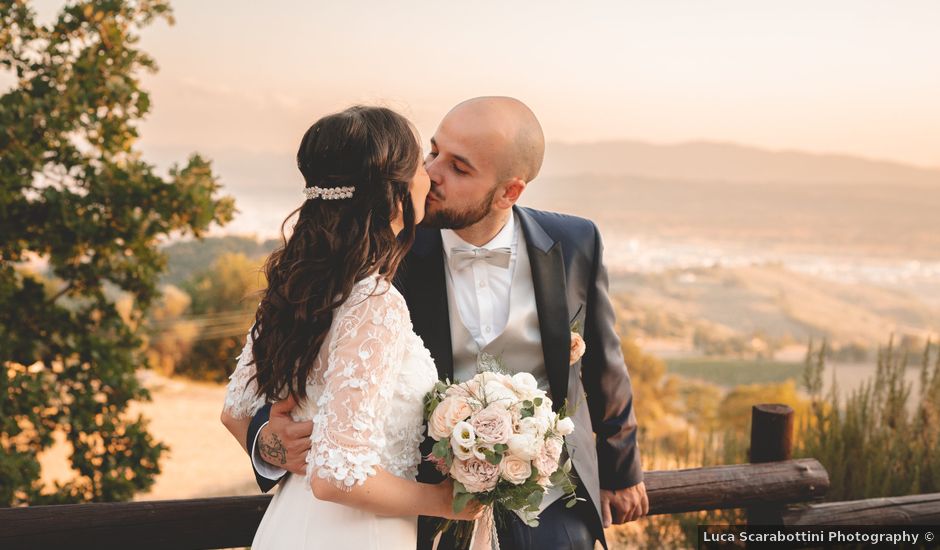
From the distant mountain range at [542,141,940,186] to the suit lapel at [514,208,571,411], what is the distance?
20.6 metres

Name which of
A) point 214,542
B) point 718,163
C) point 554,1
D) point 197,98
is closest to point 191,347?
point 197,98

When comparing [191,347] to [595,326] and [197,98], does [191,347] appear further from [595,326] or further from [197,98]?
[595,326]

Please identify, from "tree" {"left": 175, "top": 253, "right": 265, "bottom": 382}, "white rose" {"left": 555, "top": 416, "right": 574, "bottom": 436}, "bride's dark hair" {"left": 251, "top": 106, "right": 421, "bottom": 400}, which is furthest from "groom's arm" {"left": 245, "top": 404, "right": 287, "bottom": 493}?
"tree" {"left": 175, "top": 253, "right": 265, "bottom": 382}

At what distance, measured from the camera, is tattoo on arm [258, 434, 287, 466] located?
76.9 inches

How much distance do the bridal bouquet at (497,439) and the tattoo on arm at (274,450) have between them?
0.38 metres

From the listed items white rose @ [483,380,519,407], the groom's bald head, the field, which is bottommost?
the field

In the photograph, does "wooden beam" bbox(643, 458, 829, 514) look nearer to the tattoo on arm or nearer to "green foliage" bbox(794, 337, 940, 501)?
"green foliage" bbox(794, 337, 940, 501)

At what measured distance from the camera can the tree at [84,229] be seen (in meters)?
4.06

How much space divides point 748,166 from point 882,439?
21.1m

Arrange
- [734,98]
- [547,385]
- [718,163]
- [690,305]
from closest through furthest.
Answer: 1. [547,385]
2. [690,305]
3. [734,98]
4. [718,163]

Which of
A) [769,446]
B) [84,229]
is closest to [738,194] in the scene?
[769,446]

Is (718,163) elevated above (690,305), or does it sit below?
above

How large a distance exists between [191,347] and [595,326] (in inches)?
581

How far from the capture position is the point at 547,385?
2551 millimetres
